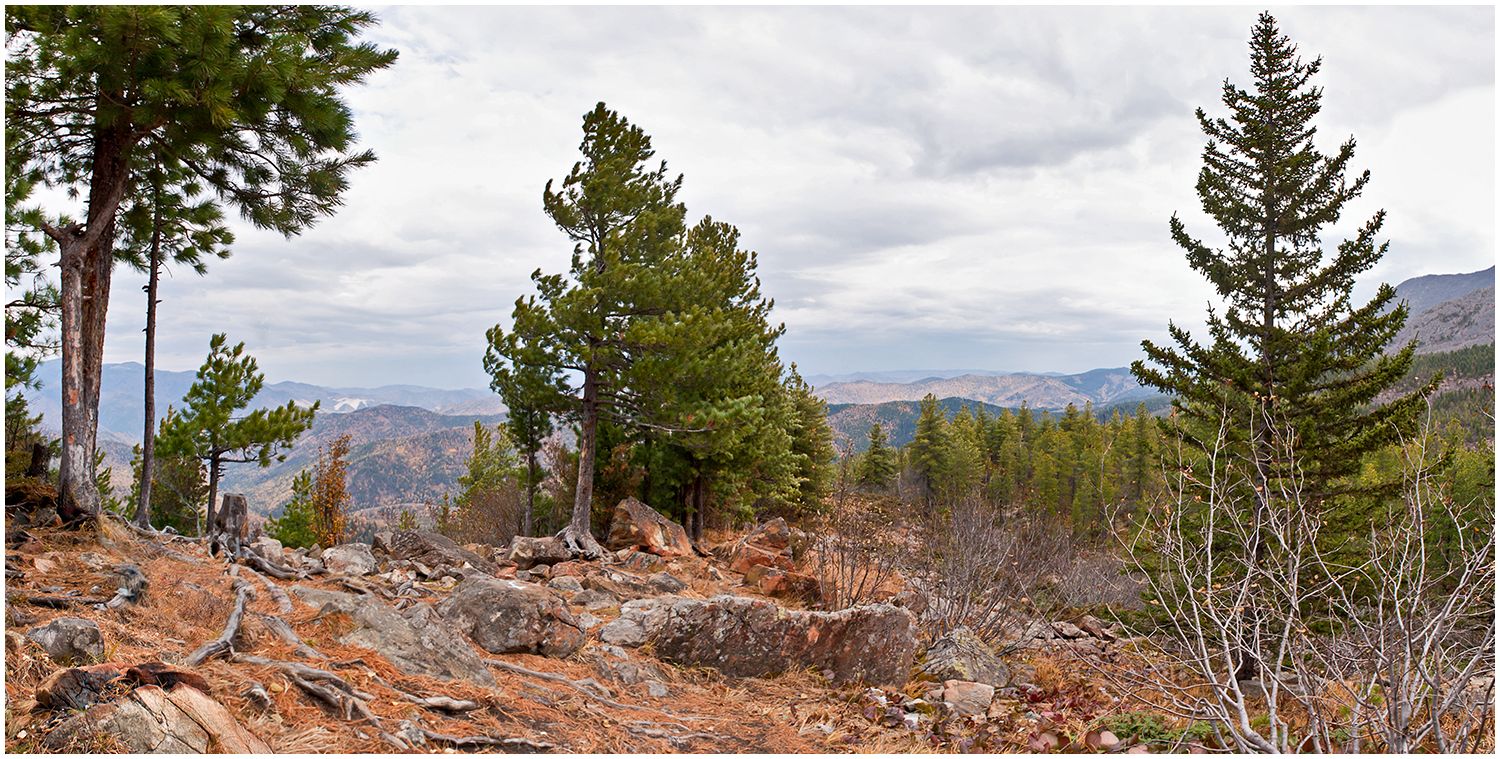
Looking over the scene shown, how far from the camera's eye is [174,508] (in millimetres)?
19109

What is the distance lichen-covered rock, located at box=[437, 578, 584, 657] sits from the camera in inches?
260

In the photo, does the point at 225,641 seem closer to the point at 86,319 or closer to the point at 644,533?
the point at 86,319

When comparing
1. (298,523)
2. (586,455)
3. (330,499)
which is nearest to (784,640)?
(586,455)

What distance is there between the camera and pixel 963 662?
24.4 ft

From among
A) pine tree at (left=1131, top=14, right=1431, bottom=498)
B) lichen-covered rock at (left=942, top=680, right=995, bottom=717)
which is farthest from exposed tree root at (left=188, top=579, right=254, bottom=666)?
pine tree at (left=1131, top=14, right=1431, bottom=498)

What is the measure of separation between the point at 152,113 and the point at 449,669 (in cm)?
589

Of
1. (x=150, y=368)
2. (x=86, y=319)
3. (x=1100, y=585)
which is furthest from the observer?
(x=1100, y=585)

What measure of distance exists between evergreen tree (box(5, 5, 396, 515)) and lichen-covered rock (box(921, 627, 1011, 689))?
26.1ft

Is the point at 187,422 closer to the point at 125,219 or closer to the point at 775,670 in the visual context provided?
the point at 125,219

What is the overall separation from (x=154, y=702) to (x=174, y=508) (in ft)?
64.0

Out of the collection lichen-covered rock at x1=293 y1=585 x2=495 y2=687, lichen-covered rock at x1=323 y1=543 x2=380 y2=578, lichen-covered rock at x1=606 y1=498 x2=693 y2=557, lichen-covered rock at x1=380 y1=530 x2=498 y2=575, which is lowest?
lichen-covered rock at x1=606 y1=498 x2=693 y2=557

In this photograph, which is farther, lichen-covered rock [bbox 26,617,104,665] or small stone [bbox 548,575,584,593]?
small stone [bbox 548,575,584,593]

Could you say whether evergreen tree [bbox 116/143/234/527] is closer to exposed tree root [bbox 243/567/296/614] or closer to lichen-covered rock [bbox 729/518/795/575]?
exposed tree root [bbox 243/567/296/614]

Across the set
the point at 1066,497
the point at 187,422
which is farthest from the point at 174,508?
the point at 1066,497
